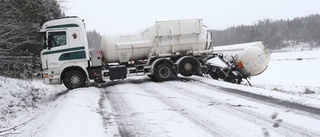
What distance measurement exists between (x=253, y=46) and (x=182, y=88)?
6170 millimetres

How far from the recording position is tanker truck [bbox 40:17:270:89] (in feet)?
46.7

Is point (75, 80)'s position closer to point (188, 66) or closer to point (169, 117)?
point (188, 66)

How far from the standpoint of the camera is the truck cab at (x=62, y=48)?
46.5ft

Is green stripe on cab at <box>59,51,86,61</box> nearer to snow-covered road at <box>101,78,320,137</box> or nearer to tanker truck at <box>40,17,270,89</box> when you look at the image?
tanker truck at <box>40,17,270,89</box>

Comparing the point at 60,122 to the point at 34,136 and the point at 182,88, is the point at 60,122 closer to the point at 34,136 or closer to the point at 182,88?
the point at 34,136

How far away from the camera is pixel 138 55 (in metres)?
15.8

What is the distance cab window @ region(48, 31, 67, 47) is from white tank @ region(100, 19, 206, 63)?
78.9 inches

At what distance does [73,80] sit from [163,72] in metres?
4.41

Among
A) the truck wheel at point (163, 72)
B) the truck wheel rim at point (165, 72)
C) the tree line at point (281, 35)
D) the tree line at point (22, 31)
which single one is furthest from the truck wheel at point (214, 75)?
the tree line at point (281, 35)

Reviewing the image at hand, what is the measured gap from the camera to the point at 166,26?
15633 millimetres

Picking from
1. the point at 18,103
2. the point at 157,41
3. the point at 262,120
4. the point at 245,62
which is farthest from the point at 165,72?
the point at 262,120

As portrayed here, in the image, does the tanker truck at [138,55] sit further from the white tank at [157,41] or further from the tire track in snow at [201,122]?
the tire track in snow at [201,122]

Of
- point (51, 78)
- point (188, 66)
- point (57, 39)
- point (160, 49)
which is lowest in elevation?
point (51, 78)

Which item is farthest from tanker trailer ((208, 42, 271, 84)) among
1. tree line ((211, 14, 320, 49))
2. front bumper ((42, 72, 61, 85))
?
tree line ((211, 14, 320, 49))
